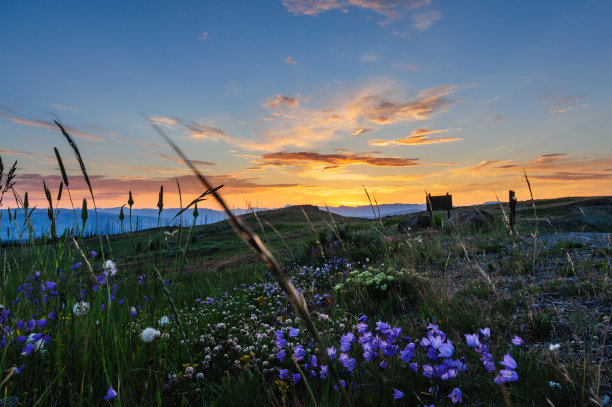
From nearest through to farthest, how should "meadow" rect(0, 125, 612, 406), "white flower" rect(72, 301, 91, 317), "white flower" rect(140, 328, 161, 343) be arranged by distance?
"meadow" rect(0, 125, 612, 406)
"white flower" rect(72, 301, 91, 317)
"white flower" rect(140, 328, 161, 343)

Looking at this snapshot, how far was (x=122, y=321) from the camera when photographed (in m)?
2.94

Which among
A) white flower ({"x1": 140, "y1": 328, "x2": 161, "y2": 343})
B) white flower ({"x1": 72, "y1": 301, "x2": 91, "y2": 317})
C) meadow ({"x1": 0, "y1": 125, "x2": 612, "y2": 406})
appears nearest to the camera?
meadow ({"x1": 0, "y1": 125, "x2": 612, "y2": 406})

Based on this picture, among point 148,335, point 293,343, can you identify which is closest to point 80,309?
point 148,335

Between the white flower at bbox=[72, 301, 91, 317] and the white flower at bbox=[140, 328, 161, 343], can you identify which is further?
the white flower at bbox=[140, 328, 161, 343]

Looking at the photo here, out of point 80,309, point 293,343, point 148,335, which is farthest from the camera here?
point 293,343

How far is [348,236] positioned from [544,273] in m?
6.58

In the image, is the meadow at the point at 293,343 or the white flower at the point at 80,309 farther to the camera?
the white flower at the point at 80,309

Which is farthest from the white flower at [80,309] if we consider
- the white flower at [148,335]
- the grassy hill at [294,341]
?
the white flower at [148,335]

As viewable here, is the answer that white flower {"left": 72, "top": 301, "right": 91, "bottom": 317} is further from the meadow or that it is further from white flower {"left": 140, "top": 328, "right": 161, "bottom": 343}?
white flower {"left": 140, "top": 328, "right": 161, "bottom": 343}

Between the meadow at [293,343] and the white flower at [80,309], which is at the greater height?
the white flower at [80,309]

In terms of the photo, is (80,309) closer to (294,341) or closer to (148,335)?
(148,335)

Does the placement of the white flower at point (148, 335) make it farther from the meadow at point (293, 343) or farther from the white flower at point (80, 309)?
the white flower at point (80, 309)

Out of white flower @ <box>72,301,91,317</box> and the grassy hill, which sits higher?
white flower @ <box>72,301,91,317</box>

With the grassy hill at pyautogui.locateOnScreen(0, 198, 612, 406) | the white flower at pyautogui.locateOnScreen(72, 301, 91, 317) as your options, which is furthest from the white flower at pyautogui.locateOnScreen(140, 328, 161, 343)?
the white flower at pyautogui.locateOnScreen(72, 301, 91, 317)
